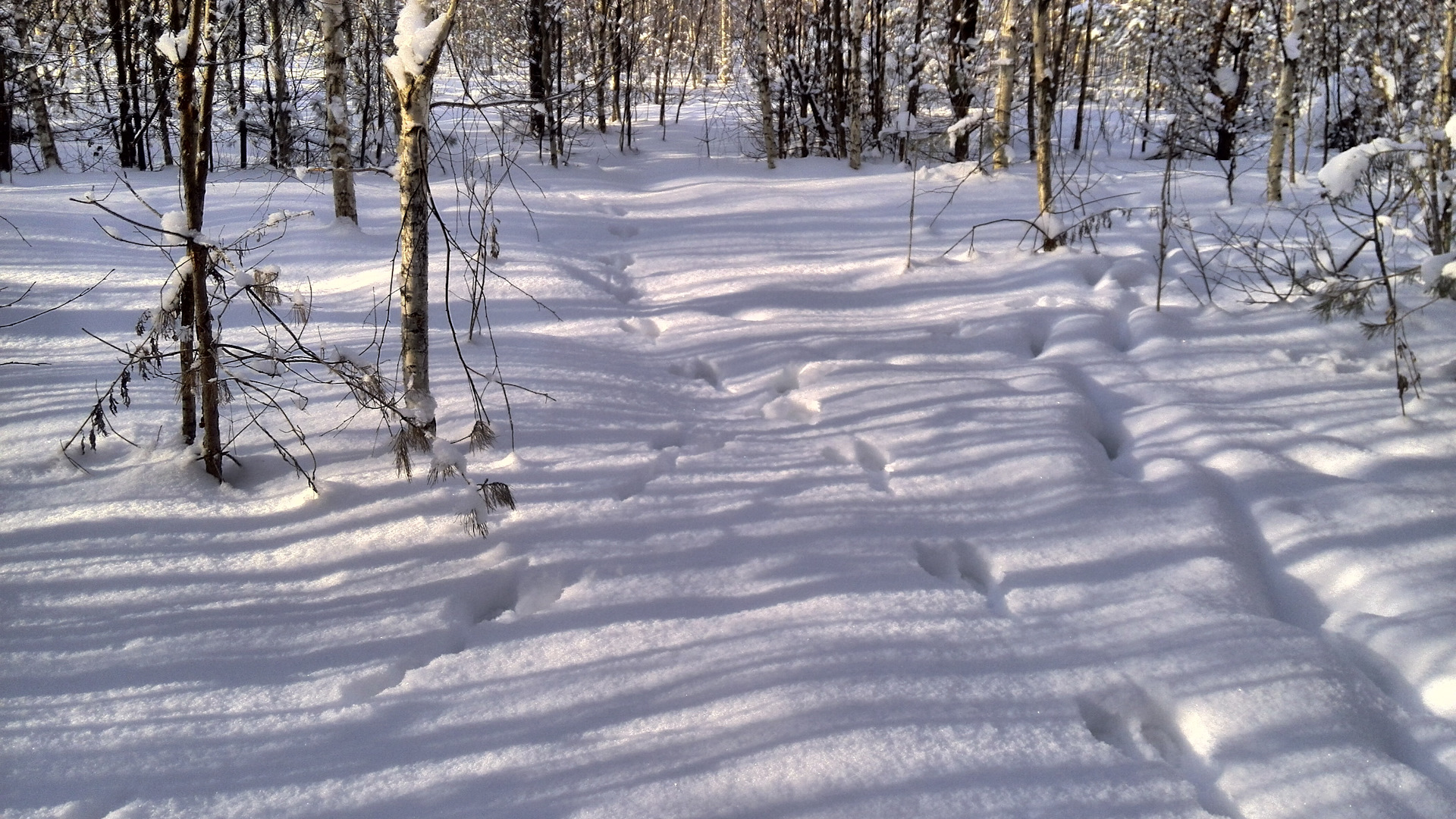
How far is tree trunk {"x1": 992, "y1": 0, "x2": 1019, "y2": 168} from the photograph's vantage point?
7598 millimetres

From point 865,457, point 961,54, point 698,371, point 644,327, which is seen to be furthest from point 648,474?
point 961,54

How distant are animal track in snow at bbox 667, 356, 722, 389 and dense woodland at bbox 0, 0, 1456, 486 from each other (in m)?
1.05

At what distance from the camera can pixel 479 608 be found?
276 cm

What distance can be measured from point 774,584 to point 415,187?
1.70m

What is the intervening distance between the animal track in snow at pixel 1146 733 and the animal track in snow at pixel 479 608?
62.7 inches

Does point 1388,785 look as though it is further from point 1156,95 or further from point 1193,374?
point 1156,95

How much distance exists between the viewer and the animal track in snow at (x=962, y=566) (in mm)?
2984

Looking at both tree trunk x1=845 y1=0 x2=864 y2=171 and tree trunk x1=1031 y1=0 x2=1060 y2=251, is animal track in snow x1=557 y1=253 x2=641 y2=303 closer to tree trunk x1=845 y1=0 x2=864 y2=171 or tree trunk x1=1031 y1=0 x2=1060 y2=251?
tree trunk x1=1031 y1=0 x2=1060 y2=251

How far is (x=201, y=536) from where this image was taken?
9.45 feet

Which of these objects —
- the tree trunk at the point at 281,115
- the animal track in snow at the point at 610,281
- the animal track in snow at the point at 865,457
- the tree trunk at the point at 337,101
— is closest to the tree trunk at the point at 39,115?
the tree trunk at the point at 281,115

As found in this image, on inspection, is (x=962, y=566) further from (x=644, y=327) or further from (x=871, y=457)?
(x=644, y=327)

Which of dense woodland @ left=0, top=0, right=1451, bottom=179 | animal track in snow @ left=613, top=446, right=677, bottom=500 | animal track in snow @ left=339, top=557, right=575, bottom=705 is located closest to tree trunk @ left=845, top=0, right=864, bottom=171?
dense woodland @ left=0, top=0, right=1451, bottom=179

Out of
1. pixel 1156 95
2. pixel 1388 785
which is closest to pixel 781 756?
pixel 1388 785

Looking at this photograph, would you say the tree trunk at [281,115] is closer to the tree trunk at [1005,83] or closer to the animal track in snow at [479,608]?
the tree trunk at [1005,83]
